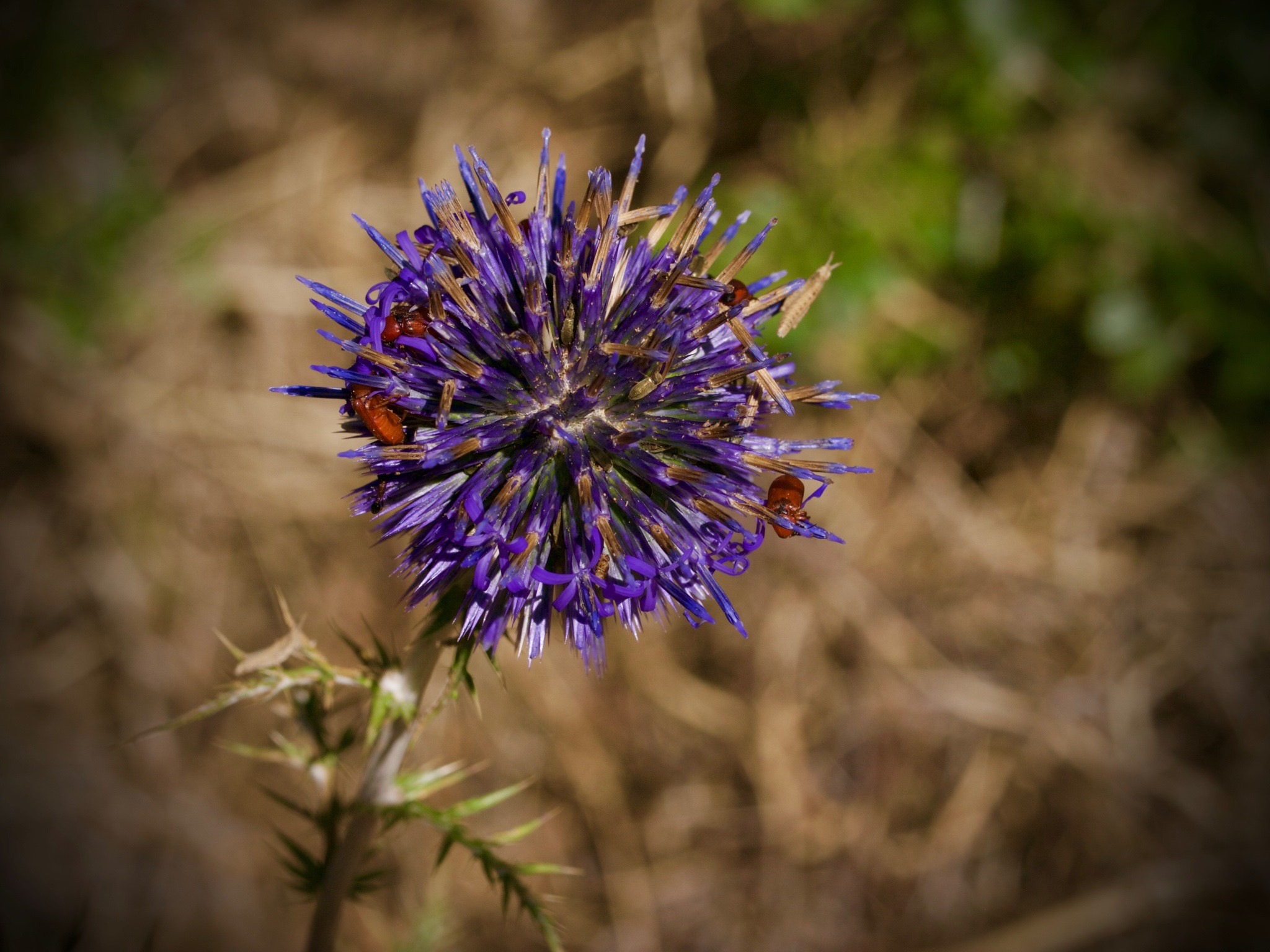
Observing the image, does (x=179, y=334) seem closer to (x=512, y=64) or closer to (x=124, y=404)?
(x=124, y=404)

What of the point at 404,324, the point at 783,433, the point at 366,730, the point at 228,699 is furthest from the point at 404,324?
the point at 783,433

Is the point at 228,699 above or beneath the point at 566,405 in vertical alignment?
beneath

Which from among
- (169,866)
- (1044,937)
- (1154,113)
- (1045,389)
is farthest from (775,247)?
(169,866)

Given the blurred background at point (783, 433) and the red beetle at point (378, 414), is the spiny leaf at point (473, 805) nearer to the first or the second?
the red beetle at point (378, 414)

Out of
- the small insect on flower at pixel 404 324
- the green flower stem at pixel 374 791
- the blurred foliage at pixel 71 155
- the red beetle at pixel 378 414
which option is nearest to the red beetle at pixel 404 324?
the small insect on flower at pixel 404 324

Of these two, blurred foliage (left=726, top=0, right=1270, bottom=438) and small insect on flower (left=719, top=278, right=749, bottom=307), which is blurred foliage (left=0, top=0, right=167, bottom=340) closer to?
blurred foliage (left=726, top=0, right=1270, bottom=438)

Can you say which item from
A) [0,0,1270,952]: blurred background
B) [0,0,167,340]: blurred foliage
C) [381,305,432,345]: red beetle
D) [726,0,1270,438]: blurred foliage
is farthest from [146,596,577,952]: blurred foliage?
[0,0,167,340]: blurred foliage

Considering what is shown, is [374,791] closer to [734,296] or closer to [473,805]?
[473,805]
